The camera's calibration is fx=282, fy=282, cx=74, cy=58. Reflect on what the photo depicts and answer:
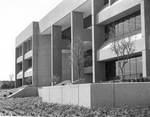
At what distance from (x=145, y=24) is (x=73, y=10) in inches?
687

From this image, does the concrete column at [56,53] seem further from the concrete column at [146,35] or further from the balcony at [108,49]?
the concrete column at [146,35]

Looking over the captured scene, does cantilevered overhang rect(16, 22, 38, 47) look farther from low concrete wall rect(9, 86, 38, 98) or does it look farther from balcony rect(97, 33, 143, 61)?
balcony rect(97, 33, 143, 61)

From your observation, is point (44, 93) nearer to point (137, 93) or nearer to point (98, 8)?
point (137, 93)

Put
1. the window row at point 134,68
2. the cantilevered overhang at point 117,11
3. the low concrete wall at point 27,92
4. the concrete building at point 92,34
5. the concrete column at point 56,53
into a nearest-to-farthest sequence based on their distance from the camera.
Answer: the concrete building at point 92,34 → the cantilevered overhang at point 117,11 → the window row at point 134,68 → the low concrete wall at point 27,92 → the concrete column at point 56,53

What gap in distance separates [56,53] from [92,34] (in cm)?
1540

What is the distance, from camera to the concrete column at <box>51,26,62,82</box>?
52.8 m

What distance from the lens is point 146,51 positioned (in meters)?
28.4

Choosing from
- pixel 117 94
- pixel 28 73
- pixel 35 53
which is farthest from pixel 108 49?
pixel 28 73

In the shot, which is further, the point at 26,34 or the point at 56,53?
the point at 26,34

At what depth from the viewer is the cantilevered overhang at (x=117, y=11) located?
31.3 m

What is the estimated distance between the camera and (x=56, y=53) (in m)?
53.0

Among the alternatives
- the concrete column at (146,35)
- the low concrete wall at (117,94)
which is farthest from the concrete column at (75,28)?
the low concrete wall at (117,94)

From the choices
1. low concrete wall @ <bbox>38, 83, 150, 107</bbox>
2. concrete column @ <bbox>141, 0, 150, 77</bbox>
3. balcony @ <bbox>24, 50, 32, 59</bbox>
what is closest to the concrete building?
concrete column @ <bbox>141, 0, 150, 77</bbox>

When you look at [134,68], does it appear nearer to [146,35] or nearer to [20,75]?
[146,35]
